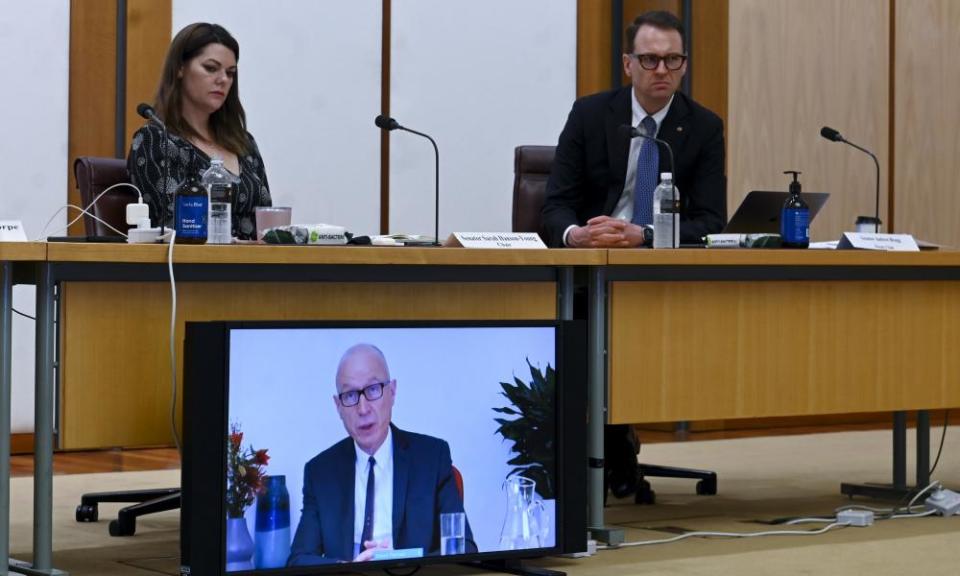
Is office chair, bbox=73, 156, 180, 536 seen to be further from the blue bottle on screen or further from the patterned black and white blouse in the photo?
the blue bottle on screen

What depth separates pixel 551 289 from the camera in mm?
3564

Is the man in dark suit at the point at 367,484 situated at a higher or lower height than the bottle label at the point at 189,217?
lower

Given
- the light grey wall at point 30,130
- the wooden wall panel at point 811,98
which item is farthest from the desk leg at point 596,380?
the wooden wall panel at point 811,98

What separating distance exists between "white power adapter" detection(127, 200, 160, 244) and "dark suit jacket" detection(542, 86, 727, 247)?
1.42 metres

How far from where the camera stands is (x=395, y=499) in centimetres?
301

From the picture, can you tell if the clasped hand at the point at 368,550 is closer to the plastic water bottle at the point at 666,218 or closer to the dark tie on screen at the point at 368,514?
the dark tie on screen at the point at 368,514

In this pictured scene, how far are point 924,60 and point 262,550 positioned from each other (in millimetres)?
5494

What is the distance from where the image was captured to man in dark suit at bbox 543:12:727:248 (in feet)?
14.3

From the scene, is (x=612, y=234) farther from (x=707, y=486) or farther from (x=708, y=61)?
(x=708, y=61)

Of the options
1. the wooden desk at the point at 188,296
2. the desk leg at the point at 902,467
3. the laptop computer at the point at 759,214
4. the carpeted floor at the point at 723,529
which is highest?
the laptop computer at the point at 759,214

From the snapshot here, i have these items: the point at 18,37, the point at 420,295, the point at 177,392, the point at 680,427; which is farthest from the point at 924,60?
the point at 177,392

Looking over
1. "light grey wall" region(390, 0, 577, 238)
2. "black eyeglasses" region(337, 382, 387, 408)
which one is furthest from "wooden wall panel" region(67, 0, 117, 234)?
"black eyeglasses" region(337, 382, 387, 408)

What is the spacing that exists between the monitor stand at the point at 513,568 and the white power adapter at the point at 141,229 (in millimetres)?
938

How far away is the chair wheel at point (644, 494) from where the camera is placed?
15.0 feet
